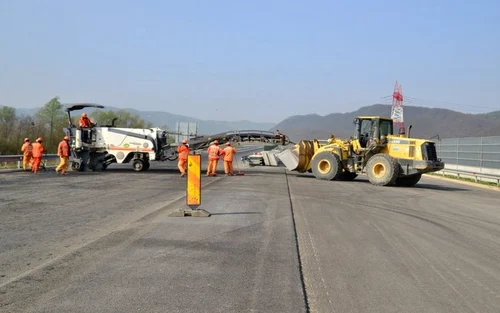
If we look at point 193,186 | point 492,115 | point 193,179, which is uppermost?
point 492,115

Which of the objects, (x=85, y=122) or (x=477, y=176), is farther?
(x=477, y=176)

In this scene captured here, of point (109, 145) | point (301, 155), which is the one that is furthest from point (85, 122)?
point (301, 155)

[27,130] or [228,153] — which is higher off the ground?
[27,130]

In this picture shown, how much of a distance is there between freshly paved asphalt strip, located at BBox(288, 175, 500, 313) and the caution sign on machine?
86.2 inches

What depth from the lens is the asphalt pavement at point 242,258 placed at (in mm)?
5223

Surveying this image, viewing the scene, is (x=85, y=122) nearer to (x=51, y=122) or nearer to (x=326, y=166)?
(x=326, y=166)

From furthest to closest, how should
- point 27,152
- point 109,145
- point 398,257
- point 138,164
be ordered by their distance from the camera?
point 138,164, point 109,145, point 27,152, point 398,257

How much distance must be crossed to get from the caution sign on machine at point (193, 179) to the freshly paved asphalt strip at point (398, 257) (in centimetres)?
219

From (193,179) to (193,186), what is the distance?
6.5 inches

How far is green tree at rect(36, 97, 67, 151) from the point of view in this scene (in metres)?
40.5

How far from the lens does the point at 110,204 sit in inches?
494

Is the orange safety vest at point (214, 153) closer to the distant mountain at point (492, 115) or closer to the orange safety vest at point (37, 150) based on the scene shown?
the orange safety vest at point (37, 150)

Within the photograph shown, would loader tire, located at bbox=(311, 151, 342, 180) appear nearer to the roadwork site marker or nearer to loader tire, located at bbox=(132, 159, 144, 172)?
loader tire, located at bbox=(132, 159, 144, 172)

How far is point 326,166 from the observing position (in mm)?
23969
